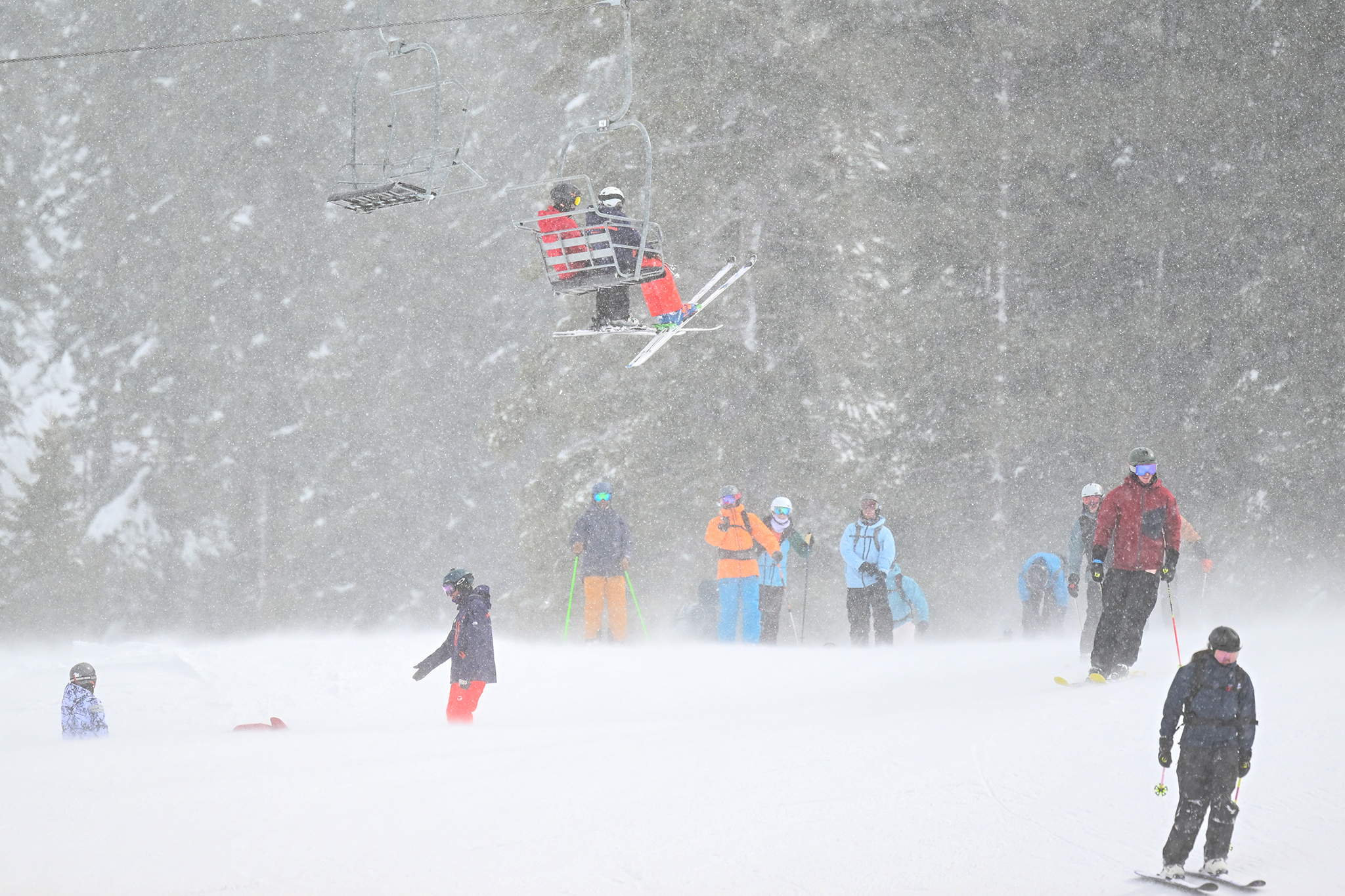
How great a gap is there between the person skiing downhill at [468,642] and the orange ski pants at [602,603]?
186 inches

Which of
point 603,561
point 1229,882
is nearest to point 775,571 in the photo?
point 603,561

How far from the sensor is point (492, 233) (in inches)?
1054

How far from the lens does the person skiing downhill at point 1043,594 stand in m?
14.2

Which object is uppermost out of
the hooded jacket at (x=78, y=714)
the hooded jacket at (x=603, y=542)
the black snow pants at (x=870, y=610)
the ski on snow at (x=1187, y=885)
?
the hooded jacket at (x=603, y=542)

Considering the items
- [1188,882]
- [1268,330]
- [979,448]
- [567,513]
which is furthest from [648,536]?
[1188,882]

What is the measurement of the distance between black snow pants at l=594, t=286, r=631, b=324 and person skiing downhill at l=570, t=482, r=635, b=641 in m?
3.52

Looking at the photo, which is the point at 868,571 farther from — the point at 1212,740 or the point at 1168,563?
the point at 1212,740

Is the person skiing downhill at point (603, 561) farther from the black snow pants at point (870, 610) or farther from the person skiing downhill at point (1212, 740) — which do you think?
the person skiing downhill at point (1212, 740)

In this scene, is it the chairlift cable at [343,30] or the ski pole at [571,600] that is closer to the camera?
the chairlift cable at [343,30]

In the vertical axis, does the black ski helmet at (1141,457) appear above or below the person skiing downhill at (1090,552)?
above

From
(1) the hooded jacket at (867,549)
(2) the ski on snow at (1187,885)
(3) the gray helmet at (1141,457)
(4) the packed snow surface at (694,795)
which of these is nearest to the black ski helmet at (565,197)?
(4) the packed snow surface at (694,795)

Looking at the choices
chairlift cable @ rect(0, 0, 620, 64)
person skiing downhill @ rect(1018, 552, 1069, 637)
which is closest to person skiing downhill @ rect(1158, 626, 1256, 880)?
chairlift cable @ rect(0, 0, 620, 64)

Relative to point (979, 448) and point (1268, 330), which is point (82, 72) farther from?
point (1268, 330)

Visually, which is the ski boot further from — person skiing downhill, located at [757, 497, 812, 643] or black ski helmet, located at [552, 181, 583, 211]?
person skiing downhill, located at [757, 497, 812, 643]
